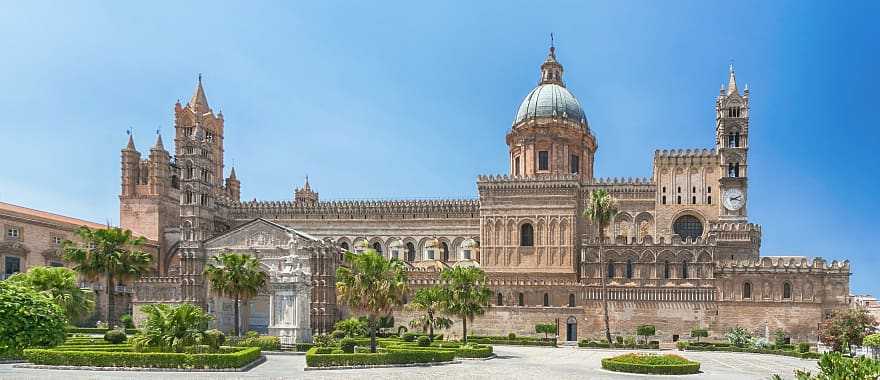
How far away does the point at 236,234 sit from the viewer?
67.7 m

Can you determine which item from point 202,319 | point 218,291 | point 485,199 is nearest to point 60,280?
point 218,291

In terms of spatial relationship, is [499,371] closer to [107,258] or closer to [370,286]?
[370,286]

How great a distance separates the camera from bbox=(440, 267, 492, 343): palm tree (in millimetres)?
51094

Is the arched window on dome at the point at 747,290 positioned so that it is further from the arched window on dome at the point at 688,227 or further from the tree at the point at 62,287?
the tree at the point at 62,287

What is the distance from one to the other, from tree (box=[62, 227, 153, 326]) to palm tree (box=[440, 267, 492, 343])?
24128mm

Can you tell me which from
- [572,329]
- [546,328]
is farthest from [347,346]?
[572,329]

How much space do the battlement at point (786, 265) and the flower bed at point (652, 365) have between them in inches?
970

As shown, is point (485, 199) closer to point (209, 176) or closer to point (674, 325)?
point (674, 325)

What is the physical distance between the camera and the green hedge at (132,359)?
35.4 meters

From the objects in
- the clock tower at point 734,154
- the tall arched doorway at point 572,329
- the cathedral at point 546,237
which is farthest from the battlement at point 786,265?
the tall arched doorway at point 572,329

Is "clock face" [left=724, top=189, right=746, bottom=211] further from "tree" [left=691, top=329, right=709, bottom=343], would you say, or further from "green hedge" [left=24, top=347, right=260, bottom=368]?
"green hedge" [left=24, top=347, right=260, bottom=368]

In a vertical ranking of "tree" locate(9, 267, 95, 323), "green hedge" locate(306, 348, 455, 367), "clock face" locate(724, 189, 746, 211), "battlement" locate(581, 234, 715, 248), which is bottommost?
"green hedge" locate(306, 348, 455, 367)

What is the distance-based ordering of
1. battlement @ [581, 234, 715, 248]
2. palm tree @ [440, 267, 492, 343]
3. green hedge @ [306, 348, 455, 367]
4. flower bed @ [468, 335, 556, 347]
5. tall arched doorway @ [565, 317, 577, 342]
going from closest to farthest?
1. green hedge @ [306, 348, 455, 367]
2. palm tree @ [440, 267, 492, 343]
3. flower bed @ [468, 335, 556, 347]
4. tall arched doorway @ [565, 317, 577, 342]
5. battlement @ [581, 234, 715, 248]

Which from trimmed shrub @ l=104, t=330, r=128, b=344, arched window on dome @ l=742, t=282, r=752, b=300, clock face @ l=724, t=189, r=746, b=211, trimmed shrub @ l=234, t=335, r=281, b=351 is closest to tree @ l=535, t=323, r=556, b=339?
arched window on dome @ l=742, t=282, r=752, b=300
